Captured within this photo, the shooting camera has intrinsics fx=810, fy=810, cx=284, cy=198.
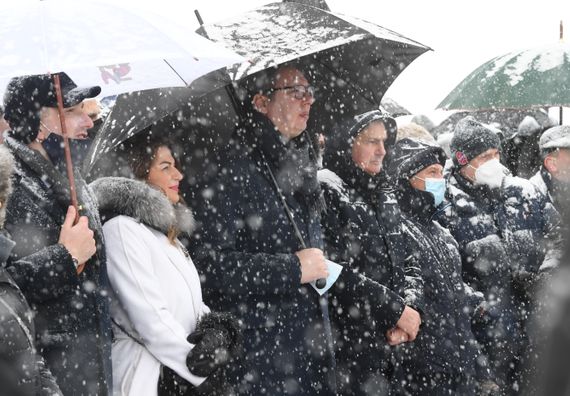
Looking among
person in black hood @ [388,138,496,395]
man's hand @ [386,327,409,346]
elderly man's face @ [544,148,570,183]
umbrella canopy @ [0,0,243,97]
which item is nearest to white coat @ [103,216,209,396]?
umbrella canopy @ [0,0,243,97]

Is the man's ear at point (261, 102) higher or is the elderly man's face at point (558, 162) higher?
the man's ear at point (261, 102)

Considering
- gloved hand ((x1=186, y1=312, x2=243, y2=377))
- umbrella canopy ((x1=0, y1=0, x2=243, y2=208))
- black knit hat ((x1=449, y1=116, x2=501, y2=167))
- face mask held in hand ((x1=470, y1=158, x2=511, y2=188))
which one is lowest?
face mask held in hand ((x1=470, y1=158, x2=511, y2=188))

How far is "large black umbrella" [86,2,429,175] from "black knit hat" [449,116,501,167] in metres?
1.81

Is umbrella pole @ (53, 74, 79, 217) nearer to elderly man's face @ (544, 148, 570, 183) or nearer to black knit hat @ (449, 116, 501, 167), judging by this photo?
black knit hat @ (449, 116, 501, 167)

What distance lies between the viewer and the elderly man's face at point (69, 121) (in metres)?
3.08

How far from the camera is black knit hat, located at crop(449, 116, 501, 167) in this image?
620 cm

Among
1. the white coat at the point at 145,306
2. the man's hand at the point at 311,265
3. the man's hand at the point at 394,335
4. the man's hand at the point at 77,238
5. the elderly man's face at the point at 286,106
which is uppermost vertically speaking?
the man's hand at the point at 77,238

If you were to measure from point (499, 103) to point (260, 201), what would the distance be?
325cm

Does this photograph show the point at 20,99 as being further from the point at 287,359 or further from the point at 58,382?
the point at 287,359

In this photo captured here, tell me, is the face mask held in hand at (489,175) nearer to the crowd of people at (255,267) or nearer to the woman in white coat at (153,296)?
the crowd of people at (255,267)

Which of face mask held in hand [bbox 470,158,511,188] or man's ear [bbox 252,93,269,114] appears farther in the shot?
face mask held in hand [bbox 470,158,511,188]

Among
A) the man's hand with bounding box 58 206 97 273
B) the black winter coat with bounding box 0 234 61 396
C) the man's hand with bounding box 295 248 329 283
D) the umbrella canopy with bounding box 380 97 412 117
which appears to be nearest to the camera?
the black winter coat with bounding box 0 234 61 396

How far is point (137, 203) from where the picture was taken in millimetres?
3205

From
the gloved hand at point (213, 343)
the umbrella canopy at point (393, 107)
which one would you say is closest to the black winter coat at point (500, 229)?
the umbrella canopy at point (393, 107)
